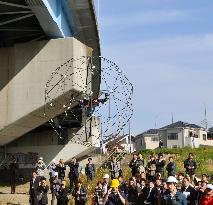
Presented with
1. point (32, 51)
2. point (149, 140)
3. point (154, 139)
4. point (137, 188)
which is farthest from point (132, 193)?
point (149, 140)

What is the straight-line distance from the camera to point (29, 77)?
2394 centimetres

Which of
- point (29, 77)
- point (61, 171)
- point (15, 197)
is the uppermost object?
point (29, 77)

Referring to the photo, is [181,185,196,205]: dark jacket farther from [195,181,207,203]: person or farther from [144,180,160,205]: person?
[144,180,160,205]: person

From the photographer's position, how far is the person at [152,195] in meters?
15.2

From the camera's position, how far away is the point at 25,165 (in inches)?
1266

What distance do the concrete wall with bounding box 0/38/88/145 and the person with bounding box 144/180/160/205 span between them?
8348 mm

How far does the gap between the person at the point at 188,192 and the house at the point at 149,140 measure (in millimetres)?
72005

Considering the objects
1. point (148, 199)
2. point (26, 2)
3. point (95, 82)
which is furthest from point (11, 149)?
point (148, 199)

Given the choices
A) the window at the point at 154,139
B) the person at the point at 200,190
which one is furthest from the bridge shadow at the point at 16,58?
the window at the point at 154,139

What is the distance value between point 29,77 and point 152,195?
10.2 meters

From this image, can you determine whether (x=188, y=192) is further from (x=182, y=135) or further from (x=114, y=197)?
(x=182, y=135)

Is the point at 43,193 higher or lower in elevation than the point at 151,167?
lower

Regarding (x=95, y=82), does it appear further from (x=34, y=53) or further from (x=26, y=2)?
(x=26, y=2)

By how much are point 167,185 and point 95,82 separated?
1974 centimetres
